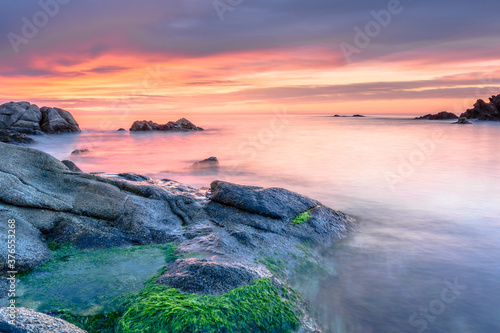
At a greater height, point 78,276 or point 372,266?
point 78,276

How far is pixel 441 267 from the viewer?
24.1 feet

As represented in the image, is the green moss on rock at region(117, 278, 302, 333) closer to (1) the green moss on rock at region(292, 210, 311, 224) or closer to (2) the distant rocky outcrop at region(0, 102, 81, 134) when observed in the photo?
(1) the green moss on rock at region(292, 210, 311, 224)

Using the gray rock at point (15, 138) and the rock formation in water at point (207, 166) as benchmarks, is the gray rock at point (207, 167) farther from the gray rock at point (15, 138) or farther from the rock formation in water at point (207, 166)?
the gray rock at point (15, 138)

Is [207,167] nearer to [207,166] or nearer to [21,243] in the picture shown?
[207,166]

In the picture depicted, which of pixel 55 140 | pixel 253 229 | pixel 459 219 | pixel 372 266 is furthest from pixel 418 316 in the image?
pixel 55 140

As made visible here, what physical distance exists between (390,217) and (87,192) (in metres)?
8.65

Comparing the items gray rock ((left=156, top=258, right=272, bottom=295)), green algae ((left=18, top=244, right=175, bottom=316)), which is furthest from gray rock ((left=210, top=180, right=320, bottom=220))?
gray rock ((left=156, top=258, right=272, bottom=295))

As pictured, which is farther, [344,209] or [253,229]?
[344,209]

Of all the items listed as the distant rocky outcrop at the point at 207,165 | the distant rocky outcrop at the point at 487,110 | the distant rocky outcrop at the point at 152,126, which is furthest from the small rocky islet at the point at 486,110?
the distant rocky outcrop at the point at 207,165

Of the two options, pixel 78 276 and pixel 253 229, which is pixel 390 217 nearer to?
pixel 253 229

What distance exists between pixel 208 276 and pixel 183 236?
2.37 metres

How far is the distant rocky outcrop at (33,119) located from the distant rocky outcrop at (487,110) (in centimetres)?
8718

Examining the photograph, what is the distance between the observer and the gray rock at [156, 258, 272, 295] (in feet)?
15.6

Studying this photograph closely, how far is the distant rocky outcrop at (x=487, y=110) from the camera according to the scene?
79.4 meters
